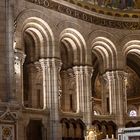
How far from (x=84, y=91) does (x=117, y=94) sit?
3.36 meters

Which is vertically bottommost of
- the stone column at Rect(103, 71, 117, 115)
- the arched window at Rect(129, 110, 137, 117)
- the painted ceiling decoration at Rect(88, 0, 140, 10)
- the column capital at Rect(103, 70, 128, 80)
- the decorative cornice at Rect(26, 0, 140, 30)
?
the arched window at Rect(129, 110, 137, 117)

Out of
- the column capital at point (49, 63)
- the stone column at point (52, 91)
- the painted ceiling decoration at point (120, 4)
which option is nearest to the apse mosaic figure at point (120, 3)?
the painted ceiling decoration at point (120, 4)

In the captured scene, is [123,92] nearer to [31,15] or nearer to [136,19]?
[136,19]

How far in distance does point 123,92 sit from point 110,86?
3.47ft

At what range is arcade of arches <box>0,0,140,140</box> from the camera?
26.4m

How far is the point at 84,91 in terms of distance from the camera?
33125 millimetres

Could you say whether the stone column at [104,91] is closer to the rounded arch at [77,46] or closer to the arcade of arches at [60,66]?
the arcade of arches at [60,66]

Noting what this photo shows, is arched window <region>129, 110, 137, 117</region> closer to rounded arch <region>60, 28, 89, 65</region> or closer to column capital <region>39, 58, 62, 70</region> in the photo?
rounded arch <region>60, 28, 89, 65</region>

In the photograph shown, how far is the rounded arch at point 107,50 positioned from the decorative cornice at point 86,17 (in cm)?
127

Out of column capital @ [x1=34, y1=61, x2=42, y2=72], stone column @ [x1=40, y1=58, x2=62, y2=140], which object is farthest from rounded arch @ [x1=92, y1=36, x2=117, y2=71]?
column capital @ [x1=34, y1=61, x2=42, y2=72]

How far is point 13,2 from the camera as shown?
27.1m

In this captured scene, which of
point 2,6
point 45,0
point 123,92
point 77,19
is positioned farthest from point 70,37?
point 2,6

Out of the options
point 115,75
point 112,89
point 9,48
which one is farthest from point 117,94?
point 9,48

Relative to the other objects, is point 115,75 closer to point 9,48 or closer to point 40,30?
point 40,30
